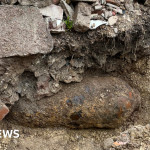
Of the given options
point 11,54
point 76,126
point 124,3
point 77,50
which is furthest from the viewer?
point 76,126

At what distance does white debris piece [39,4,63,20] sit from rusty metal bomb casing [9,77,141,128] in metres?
1.12

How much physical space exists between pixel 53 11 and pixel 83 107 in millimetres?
1545

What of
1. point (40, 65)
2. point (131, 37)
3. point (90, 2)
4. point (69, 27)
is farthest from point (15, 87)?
point (131, 37)

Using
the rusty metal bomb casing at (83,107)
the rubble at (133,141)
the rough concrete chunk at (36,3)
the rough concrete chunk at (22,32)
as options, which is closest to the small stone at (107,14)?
the rough concrete chunk at (36,3)

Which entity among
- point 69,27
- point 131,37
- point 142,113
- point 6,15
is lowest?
point 142,113

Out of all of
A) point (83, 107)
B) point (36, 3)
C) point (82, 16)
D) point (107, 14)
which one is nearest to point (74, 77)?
point (83, 107)

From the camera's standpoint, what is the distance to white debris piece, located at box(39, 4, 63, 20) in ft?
8.37

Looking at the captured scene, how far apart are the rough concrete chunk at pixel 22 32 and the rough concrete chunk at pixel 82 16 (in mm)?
444

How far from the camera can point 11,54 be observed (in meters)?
2.23

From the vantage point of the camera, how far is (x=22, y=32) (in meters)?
2.30

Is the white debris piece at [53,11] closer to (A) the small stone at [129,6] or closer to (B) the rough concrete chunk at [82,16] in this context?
(B) the rough concrete chunk at [82,16]

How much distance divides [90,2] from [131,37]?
2.79 ft

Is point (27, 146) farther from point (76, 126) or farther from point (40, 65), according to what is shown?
point (40, 65)

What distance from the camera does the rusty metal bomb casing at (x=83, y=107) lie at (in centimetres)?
295
